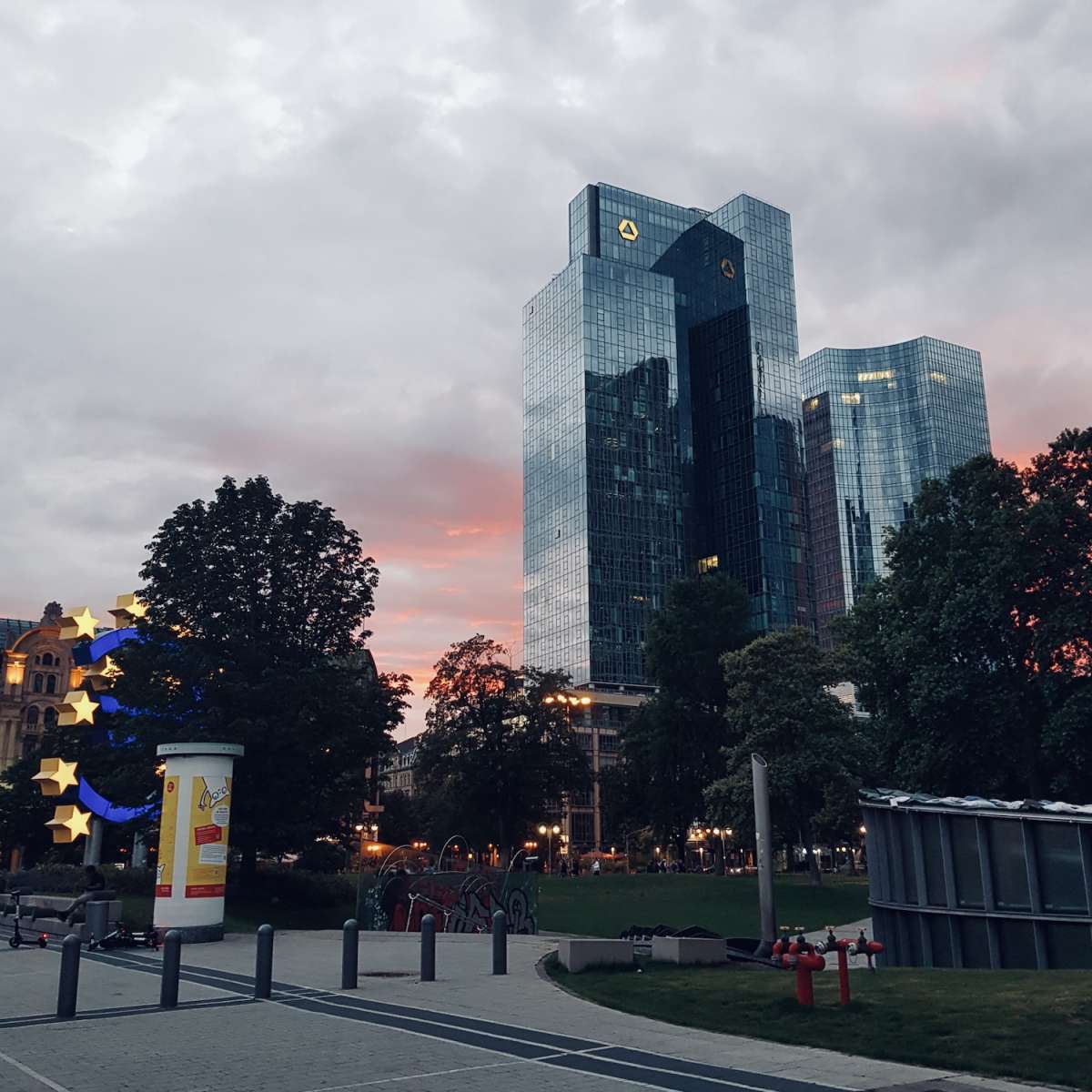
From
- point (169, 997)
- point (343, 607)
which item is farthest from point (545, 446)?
point (169, 997)

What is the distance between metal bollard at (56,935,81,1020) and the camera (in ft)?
51.2

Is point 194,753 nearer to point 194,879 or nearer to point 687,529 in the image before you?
point 194,879

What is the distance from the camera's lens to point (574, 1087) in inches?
421

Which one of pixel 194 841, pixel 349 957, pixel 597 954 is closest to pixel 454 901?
pixel 194 841

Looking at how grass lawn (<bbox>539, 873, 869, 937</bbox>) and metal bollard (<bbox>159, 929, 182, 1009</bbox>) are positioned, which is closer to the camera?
metal bollard (<bbox>159, 929, 182, 1009</bbox>)

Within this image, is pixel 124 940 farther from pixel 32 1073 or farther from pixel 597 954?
pixel 32 1073

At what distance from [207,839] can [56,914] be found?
19.1ft

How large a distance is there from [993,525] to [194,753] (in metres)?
31.1

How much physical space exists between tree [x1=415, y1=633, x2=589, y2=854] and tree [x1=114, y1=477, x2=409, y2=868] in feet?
86.3

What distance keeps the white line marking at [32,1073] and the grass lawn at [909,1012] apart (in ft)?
25.9

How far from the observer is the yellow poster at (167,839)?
28406mm

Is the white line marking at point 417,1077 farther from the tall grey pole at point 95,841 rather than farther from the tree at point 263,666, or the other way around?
the tall grey pole at point 95,841

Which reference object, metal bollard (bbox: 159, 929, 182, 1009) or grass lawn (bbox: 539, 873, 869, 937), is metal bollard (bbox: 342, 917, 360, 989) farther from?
grass lawn (bbox: 539, 873, 869, 937)

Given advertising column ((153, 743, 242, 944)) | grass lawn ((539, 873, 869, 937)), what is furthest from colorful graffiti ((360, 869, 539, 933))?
advertising column ((153, 743, 242, 944))
